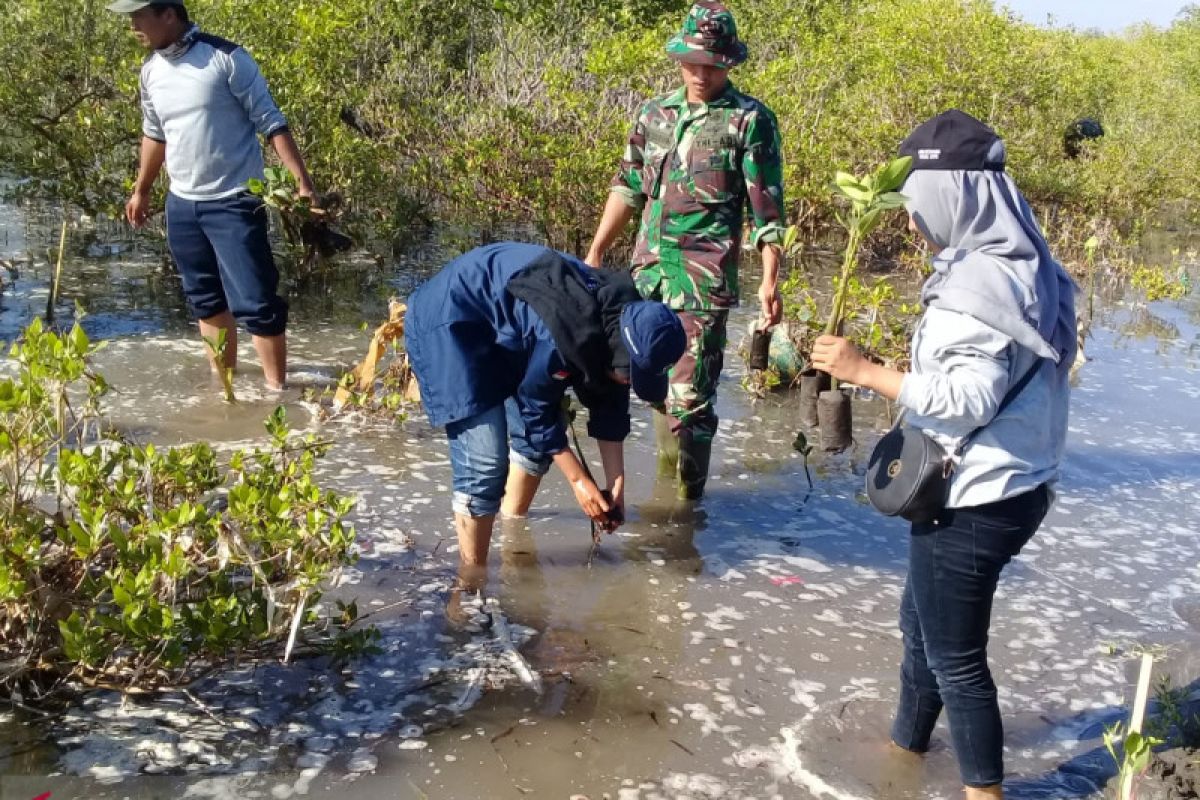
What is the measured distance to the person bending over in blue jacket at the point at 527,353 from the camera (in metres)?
3.47

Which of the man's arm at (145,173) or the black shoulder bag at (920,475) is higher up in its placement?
the man's arm at (145,173)

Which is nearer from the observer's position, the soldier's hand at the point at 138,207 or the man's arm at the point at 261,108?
the man's arm at the point at 261,108

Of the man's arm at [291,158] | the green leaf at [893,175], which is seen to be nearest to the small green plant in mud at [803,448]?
the green leaf at [893,175]

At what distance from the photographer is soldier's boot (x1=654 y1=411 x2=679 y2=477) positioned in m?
5.45

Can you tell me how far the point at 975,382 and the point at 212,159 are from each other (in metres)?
4.42

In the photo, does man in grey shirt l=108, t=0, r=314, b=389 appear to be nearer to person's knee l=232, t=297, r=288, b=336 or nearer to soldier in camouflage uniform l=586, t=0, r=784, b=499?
person's knee l=232, t=297, r=288, b=336

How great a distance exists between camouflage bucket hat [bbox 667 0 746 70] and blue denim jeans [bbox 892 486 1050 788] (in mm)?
2509

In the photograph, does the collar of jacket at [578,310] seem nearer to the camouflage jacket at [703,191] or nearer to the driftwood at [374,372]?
the camouflage jacket at [703,191]

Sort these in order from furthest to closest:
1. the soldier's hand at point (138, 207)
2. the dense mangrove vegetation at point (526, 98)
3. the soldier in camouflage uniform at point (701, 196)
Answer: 1. the dense mangrove vegetation at point (526, 98)
2. the soldier's hand at point (138, 207)
3. the soldier in camouflage uniform at point (701, 196)

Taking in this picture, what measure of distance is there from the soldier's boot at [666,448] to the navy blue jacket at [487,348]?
1.61 m

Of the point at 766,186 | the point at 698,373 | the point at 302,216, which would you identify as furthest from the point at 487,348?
the point at 302,216

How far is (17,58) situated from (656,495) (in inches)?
233

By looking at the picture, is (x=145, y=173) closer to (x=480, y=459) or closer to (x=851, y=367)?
(x=480, y=459)

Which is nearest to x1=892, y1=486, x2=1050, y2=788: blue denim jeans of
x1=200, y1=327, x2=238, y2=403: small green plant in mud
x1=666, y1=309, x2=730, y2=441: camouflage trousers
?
x1=666, y1=309, x2=730, y2=441: camouflage trousers
